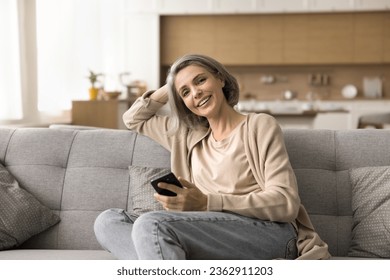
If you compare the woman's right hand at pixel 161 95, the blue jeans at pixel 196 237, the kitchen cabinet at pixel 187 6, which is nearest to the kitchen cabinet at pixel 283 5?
the kitchen cabinet at pixel 187 6

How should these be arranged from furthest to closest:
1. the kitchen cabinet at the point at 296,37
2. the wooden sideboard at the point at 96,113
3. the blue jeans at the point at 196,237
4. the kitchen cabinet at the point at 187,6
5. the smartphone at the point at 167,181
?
1. the kitchen cabinet at the point at 296,37
2. the kitchen cabinet at the point at 187,6
3. the wooden sideboard at the point at 96,113
4. the smartphone at the point at 167,181
5. the blue jeans at the point at 196,237

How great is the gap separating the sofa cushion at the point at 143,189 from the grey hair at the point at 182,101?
0.62ft

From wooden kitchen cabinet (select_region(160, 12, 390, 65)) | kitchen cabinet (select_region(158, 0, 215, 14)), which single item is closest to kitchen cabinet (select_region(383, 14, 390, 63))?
wooden kitchen cabinet (select_region(160, 12, 390, 65))

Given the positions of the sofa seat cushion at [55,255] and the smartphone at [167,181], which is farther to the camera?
the sofa seat cushion at [55,255]

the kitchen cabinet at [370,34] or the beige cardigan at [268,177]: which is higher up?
the kitchen cabinet at [370,34]

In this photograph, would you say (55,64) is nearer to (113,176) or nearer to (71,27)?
(71,27)

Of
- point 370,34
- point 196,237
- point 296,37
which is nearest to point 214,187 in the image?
point 196,237

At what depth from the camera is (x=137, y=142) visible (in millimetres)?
2439

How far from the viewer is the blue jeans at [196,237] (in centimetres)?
169

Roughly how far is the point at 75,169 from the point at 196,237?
86cm

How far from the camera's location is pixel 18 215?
2.26 meters

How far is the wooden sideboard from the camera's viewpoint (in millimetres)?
6246

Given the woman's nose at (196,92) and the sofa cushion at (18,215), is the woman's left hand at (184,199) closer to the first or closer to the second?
the woman's nose at (196,92)
